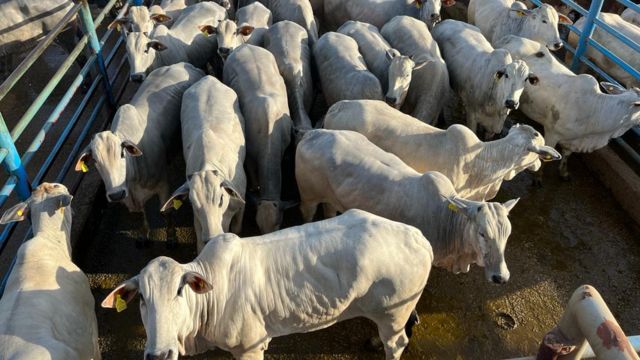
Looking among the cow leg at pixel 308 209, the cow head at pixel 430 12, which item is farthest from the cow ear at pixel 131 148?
the cow head at pixel 430 12

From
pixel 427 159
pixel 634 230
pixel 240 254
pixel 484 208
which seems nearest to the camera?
pixel 240 254

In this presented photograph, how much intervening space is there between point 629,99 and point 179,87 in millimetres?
6043

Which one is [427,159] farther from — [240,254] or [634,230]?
[634,230]

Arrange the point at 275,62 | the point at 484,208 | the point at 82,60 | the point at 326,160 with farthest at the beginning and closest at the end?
the point at 82,60, the point at 275,62, the point at 326,160, the point at 484,208

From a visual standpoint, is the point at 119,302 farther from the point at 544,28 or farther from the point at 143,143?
the point at 544,28

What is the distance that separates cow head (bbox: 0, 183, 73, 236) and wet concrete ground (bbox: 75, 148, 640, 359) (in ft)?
3.38

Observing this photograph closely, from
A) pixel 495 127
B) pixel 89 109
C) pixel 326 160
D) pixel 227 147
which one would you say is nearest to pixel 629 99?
pixel 495 127

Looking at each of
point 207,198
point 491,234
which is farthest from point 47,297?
point 491,234

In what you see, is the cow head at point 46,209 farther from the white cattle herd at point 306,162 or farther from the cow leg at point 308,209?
the cow leg at point 308,209

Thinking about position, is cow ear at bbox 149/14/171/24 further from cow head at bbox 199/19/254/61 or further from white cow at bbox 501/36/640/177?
white cow at bbox 501/36/640/177

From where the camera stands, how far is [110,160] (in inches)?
200

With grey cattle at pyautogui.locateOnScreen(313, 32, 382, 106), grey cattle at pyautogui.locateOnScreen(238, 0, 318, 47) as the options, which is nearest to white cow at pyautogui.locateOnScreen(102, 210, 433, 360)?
grey cattle at pyautogui.locateOnScreen(313, 32, 382, 106)

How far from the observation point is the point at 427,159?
555 centimetres

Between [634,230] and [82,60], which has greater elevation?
[82,60]
